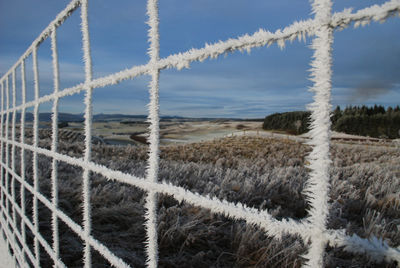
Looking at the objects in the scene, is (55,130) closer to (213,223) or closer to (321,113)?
(213,223)

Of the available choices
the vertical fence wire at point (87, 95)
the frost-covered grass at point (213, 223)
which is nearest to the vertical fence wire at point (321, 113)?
the frost-covered grass at point (213, 223)

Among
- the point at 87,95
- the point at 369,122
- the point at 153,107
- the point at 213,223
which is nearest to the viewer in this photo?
the point at 153,107

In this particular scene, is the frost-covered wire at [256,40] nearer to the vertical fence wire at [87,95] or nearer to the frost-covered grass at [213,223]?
the vertical fence wire at [87,95]

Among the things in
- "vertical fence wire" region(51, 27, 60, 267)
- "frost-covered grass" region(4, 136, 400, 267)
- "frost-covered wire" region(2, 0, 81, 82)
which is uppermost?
"frost-covered wire" region(2, 0, 81, 82)

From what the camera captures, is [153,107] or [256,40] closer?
[256,40]

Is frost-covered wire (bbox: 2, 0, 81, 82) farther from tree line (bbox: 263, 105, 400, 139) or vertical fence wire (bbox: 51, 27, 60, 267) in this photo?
tree line (bbox: 263, 105, 400, 139)

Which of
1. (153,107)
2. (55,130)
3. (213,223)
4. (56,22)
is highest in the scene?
(56,22)

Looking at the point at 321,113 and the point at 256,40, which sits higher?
the point at 256,40

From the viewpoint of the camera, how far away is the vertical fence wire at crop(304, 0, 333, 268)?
21.3 inches

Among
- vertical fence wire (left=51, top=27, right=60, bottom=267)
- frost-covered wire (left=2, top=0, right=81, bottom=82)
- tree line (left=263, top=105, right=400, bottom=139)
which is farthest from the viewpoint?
tree line (left=263, top=105, right=400, bottom=139)

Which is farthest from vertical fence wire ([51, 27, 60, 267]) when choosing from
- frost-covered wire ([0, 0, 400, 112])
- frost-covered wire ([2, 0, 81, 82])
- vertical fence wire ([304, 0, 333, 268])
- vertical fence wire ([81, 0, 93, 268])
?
vertical fence wire ([304, 0, 333, 268])

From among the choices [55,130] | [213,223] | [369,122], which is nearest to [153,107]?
[55,130]

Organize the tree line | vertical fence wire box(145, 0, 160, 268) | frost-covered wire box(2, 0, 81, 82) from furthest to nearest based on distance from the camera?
the tree line, frost-covered wire box(2, 0, 81, 82), vertical fence wire box(145, 0, 160, 268)

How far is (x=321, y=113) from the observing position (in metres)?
0.55
